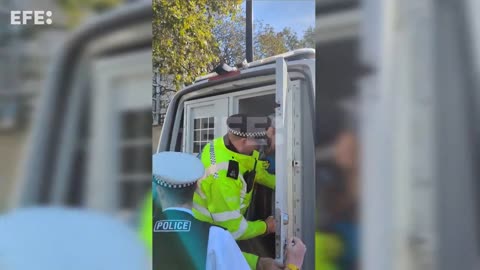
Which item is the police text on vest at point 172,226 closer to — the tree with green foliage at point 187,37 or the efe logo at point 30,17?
the tree with green foliage at point 187,37

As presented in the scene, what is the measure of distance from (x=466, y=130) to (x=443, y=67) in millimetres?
262

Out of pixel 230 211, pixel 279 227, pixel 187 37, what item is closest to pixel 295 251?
pixel 279 227

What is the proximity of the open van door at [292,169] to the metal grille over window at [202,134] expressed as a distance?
0.28 meters

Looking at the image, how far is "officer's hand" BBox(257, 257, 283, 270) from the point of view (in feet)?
6.40

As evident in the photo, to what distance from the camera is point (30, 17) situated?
73.2 inches

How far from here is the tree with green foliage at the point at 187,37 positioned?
1929 millimetres

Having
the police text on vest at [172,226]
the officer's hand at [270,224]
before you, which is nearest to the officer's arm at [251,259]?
the officer's hand at [270,224]

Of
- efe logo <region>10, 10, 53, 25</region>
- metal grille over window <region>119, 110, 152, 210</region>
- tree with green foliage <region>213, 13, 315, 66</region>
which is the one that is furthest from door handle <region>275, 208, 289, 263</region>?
efe logo <region>10, 10, 53, 25</region>

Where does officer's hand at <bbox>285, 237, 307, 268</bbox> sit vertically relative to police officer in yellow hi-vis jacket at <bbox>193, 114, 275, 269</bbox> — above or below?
below

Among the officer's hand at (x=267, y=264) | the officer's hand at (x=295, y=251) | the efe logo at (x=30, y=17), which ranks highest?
the efe logo at (x=30, y=17)

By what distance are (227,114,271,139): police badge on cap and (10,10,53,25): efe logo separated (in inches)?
32.9

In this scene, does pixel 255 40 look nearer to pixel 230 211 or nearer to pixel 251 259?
pixel 230 211

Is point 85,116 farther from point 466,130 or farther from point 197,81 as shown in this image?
point 466,130

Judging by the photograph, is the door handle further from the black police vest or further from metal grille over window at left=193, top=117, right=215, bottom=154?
metal grille over window at left=193, top=117, right=215, bottom=154
